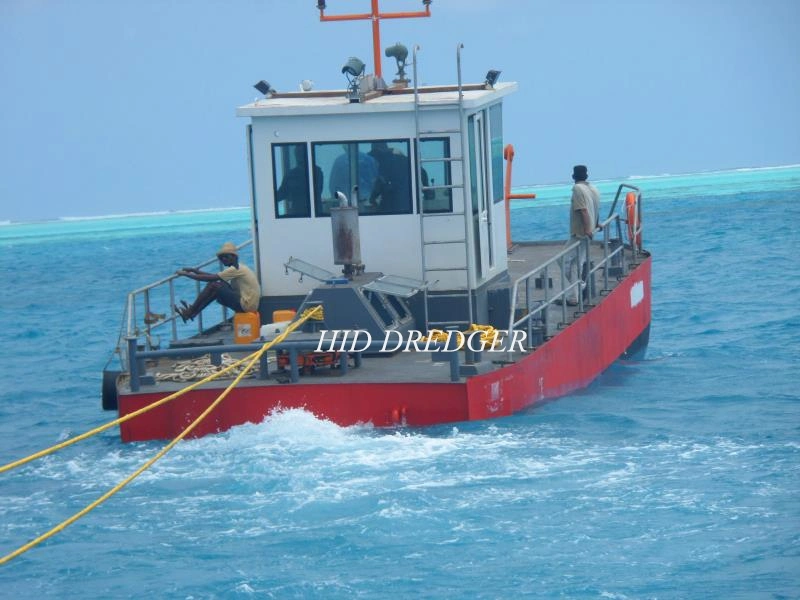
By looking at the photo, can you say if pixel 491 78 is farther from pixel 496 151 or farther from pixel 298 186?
pixel 298 186

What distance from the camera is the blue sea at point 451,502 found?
10.0 meters

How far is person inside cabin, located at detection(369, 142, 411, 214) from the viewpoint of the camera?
1508cm

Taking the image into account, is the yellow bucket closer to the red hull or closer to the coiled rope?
the coiled rope

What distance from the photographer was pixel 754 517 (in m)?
10.9

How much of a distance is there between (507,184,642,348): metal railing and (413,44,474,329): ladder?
0.57 metres

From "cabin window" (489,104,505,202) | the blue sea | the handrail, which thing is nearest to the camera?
the blue sea

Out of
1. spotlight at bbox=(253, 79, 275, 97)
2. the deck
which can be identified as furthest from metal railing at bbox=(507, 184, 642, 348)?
spotlight at bbox=(253, 79, 275, 97)

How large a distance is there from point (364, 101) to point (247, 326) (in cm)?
271

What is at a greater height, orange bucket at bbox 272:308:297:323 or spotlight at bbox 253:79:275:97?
spotlight at bbox 253:79:275:97

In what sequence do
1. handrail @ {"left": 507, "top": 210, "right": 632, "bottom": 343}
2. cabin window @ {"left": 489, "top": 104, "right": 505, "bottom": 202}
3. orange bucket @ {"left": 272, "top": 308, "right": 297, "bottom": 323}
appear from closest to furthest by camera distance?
handrail @ {"left": 507, "top": 210, "right": 632, "bottom": 343} < orange bucket @ {"left": 272, "top": 308, "right": 297, "bottom": 323} < cabin window @ {"left": 489, "top": 104, "right": 505, "bottom": 202}

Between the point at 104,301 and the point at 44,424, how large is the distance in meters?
15.6

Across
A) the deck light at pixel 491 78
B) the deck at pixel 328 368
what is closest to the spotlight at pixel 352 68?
the deck light at pixel 491 78

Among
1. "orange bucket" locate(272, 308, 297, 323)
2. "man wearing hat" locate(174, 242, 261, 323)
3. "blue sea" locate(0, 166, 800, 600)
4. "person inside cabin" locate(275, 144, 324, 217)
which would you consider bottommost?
"blue sea" locate(0, 166, 800, 600)

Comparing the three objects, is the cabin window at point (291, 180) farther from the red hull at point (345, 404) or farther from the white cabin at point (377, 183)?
the red hull at point (345, 404)
